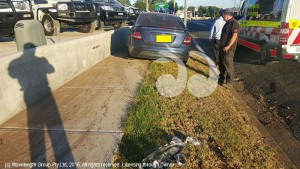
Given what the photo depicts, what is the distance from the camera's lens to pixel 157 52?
6520mm

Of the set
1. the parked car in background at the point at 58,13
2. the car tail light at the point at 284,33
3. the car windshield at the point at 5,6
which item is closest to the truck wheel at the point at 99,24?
the parked car in background at the point at 58,13

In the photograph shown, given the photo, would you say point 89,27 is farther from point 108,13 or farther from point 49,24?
point 49,24

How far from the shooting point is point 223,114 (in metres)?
4.05

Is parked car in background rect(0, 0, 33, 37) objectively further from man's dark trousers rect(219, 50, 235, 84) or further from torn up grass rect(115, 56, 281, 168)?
man's dark trousers rect(219, 50, 235, 84)

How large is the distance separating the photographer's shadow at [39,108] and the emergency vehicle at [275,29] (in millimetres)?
5140

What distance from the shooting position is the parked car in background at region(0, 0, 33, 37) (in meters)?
7.14

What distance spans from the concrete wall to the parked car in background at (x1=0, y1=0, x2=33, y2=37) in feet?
8.31

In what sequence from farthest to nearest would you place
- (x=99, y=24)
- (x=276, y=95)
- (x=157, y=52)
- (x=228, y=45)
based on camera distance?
(x=99, y=24), (x=157, y=52), (x=228, y=45), (x=276, y=95)

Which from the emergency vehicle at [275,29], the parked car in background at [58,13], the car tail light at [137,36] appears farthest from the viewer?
the parked car in background at [58,13]

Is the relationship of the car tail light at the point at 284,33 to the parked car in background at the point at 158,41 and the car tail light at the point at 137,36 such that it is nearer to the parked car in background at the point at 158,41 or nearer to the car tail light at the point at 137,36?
the parked car in background at the point at 158,41

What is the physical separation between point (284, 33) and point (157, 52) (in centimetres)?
299

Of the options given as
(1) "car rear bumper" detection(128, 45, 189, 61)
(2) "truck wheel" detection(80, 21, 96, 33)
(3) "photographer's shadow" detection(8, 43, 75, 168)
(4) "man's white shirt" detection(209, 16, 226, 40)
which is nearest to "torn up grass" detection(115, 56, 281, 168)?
(3) "photographer's shadow" detection(8, 43, 75, 168)

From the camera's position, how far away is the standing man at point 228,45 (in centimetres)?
543

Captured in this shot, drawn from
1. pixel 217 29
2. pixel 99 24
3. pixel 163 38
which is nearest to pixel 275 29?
pixel 217 29
